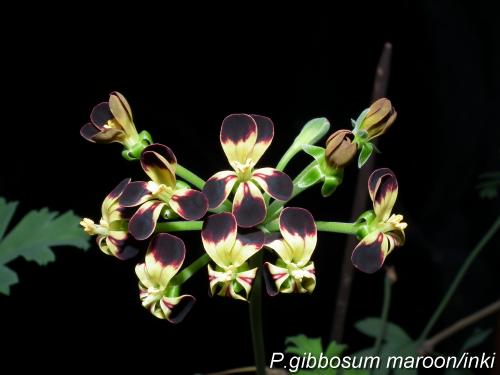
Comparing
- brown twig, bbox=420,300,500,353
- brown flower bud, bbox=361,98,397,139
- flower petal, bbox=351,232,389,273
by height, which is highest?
brown twig, bbox=420,300,500,353

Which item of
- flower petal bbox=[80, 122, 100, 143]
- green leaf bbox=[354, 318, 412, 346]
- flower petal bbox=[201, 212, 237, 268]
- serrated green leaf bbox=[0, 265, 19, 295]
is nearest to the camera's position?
flower petal bbox=[201, 212, 237, 268]

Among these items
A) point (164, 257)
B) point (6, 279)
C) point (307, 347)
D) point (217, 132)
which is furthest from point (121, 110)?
point (217, 132)

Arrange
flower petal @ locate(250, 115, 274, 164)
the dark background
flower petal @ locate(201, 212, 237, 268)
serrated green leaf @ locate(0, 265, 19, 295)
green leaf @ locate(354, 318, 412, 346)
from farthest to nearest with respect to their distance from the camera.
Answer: the dark background
green leaf @ locate(354, 318, 412, 346)
serrated green leaf @ locate(0, 265, 19, 295)
flower petal @ locate(250, 115, 274, 164)
flower petal @ locate(201, 212, 237, 268)

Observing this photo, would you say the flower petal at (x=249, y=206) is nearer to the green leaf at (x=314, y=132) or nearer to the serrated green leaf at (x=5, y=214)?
the green leaf at (x=314, y=132)

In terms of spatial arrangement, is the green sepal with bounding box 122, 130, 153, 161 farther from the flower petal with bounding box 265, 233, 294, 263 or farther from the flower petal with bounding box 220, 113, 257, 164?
the flower petal with bounding box 265, 233, 294, 263

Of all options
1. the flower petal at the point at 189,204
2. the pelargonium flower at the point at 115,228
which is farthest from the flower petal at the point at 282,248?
the pelargonium flower at the point at 115,228

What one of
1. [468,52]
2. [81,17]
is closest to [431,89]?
[468,52]

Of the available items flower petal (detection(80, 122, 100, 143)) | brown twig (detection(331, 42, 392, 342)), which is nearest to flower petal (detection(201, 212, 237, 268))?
flower petal (detection(80, 122, 100, 143))

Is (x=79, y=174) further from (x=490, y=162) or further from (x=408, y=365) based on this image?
(x=490, y=162)
